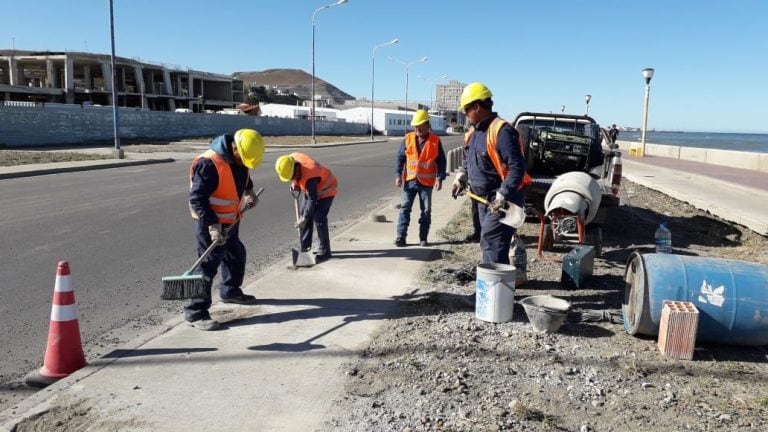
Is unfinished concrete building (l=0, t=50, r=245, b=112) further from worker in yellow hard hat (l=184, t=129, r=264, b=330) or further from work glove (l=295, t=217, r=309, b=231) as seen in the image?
worker in yellow hard hat (l=184, t=129, r=264, b=330)

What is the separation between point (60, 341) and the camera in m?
3.59

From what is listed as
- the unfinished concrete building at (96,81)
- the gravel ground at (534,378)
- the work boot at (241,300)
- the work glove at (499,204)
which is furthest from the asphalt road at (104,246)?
the unfinished concrete building at (96,81)

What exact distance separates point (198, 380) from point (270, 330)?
0.92 m

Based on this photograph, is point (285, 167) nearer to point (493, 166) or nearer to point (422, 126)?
point (422, 126)

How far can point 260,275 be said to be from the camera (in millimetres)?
6031

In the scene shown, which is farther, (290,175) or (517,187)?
(290,175)

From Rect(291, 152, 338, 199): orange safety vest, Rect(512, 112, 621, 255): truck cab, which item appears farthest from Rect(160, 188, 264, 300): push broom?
Rect(512, 112, 621, 255): truck cab

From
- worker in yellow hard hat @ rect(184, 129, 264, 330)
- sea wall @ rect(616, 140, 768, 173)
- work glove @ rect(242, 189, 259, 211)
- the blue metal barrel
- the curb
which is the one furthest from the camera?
sea wall @ rect(616, 140, 768, 173)

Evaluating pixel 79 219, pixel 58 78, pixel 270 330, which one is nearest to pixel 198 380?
pixel 270 330

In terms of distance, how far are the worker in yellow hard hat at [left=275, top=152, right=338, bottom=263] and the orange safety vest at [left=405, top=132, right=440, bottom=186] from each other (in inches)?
49.9

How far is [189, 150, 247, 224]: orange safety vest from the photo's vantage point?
4.36 m

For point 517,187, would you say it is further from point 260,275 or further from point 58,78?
point 58,78

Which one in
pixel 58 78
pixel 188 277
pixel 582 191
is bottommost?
pixel 188 277

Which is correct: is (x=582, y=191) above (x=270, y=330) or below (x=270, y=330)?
above
